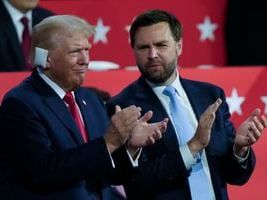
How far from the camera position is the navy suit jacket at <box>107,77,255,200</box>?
306 centimetres

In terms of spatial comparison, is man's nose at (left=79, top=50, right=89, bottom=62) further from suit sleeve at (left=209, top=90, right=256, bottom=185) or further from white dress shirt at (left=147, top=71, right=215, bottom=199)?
suit sleeve at (left=209, top=90, right=256, bottom=185)

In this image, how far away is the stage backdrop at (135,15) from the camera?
5.02m

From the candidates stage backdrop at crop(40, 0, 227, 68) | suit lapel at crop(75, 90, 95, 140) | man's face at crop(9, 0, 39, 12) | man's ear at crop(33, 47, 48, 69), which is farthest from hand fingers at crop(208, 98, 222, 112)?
stage backdrop at crop(40, 0, 227, 68)

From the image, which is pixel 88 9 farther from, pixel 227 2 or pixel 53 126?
pixel 53 126

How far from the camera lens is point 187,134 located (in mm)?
3135

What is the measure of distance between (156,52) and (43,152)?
63 centimetres

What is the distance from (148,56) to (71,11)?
1901 millimetres

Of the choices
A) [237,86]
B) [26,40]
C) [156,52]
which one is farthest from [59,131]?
[26,40]

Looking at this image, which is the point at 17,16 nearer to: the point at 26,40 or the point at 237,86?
the point at 26,40

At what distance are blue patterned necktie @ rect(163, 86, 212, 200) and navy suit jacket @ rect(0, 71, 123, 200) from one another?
0.39m

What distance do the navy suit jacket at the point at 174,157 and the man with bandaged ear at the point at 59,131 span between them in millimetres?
167

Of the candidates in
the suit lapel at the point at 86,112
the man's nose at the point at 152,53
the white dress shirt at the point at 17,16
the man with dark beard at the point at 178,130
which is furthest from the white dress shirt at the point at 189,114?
the white dress shirt at the point at 17,16

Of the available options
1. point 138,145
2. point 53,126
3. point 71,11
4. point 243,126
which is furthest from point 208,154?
point 71,11

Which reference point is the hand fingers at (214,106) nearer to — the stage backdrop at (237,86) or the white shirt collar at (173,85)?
the white shirt collar at (173,85)
